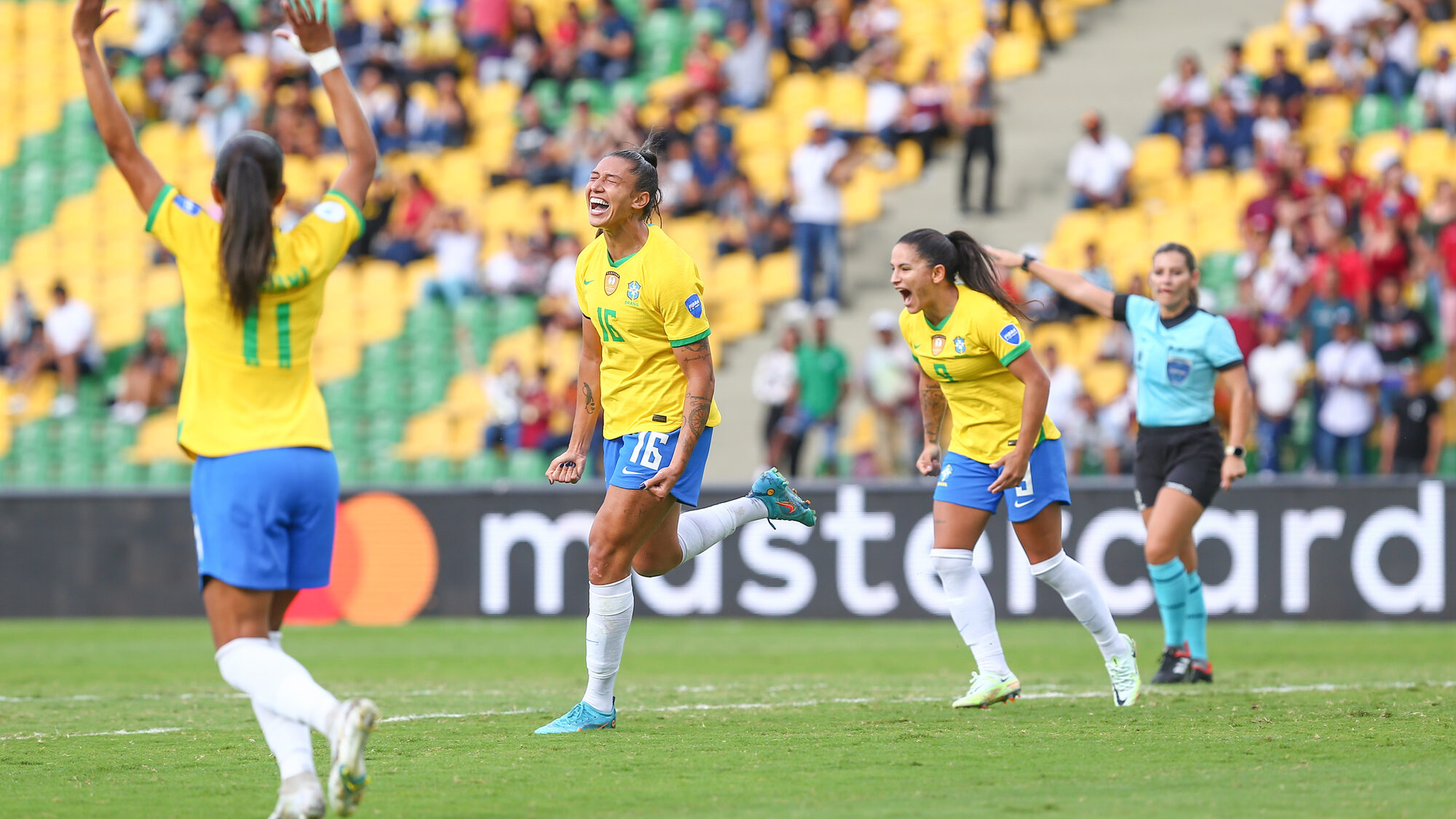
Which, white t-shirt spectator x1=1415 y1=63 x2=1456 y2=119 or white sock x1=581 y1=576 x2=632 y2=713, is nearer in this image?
white sock x1=581 y1=576 x2=632 y2=713

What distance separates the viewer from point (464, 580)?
16031 mm

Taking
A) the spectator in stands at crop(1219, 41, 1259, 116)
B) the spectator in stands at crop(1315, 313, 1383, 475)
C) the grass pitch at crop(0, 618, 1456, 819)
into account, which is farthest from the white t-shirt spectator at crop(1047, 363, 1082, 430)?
the grass pitch at crop(0, 618, 1456, 819)

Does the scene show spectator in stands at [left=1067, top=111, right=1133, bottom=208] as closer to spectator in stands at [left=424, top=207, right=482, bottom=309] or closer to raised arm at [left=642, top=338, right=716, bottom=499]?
spectator in stands at [left=424, top=207, right=482, bottom=309]

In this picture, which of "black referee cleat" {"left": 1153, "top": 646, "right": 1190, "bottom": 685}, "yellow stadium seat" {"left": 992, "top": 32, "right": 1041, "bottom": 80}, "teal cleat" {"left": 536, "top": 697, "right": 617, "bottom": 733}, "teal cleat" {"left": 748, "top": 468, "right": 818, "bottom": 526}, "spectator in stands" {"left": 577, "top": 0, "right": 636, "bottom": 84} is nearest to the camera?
"teal cleat" {"left": 536, "top": 697, "right": 617, "bottom": 733}

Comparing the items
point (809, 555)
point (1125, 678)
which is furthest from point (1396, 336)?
point (1125, 678)

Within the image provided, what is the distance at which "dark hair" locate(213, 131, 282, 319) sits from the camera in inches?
198

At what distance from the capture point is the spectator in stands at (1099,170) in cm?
1923

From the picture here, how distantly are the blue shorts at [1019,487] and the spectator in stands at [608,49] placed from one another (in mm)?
16261

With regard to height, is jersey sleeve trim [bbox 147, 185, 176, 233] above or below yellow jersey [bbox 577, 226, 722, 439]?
above

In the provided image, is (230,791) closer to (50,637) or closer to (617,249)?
(617,249)

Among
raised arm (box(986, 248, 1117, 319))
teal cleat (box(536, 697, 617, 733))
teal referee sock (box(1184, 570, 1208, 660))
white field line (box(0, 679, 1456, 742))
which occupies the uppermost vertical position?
raised arm (box(986, 248, 1117, 319))

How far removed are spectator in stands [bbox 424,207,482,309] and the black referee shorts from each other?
41.4 feet

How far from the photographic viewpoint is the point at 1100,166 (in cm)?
1928

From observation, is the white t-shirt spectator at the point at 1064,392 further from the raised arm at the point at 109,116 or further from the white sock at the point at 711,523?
the raised arm at the point at 109,116
